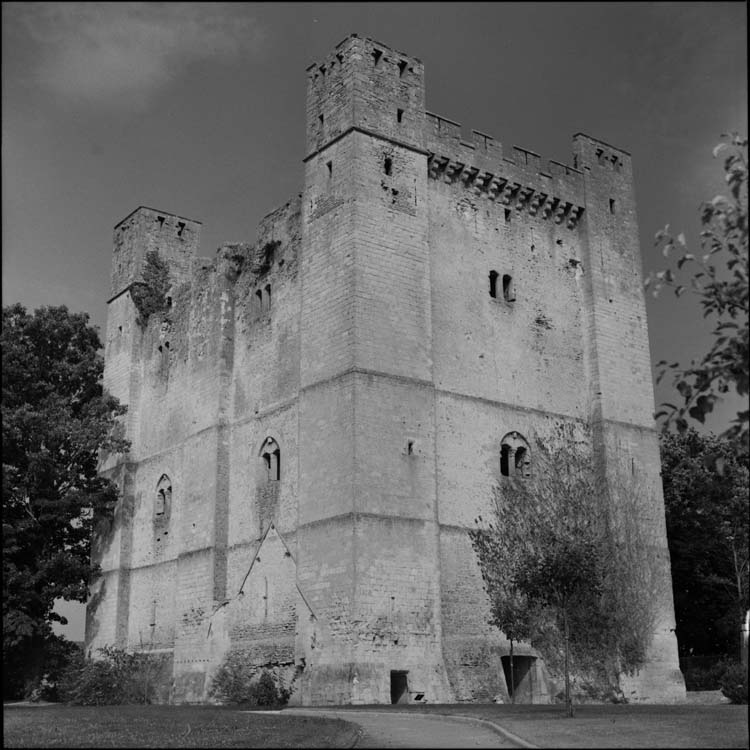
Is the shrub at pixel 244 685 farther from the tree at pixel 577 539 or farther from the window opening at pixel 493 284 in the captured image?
the window opening at pixel 493 284

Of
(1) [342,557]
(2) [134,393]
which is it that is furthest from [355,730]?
(2) [134,393]

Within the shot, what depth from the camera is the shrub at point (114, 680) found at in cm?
2884

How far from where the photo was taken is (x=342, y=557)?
922 inches

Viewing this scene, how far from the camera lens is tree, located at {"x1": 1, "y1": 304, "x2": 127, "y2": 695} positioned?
30922mm

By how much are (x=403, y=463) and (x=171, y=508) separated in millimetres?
9715

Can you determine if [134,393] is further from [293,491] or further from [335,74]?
[335,74]

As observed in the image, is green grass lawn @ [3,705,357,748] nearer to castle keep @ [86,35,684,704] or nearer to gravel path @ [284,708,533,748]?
gravel path @ [284,708,533,748]

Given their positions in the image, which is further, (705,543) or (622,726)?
(705,543)

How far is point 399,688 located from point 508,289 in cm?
1122

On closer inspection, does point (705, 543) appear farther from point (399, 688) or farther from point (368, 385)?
point (368, 385)

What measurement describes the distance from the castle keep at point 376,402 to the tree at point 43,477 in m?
1.40

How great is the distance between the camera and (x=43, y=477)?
32.2 metres

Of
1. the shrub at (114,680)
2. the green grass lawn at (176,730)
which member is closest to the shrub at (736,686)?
the green grass lawn at (176,730)

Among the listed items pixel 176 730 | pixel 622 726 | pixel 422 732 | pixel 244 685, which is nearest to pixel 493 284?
pixel 244 685
